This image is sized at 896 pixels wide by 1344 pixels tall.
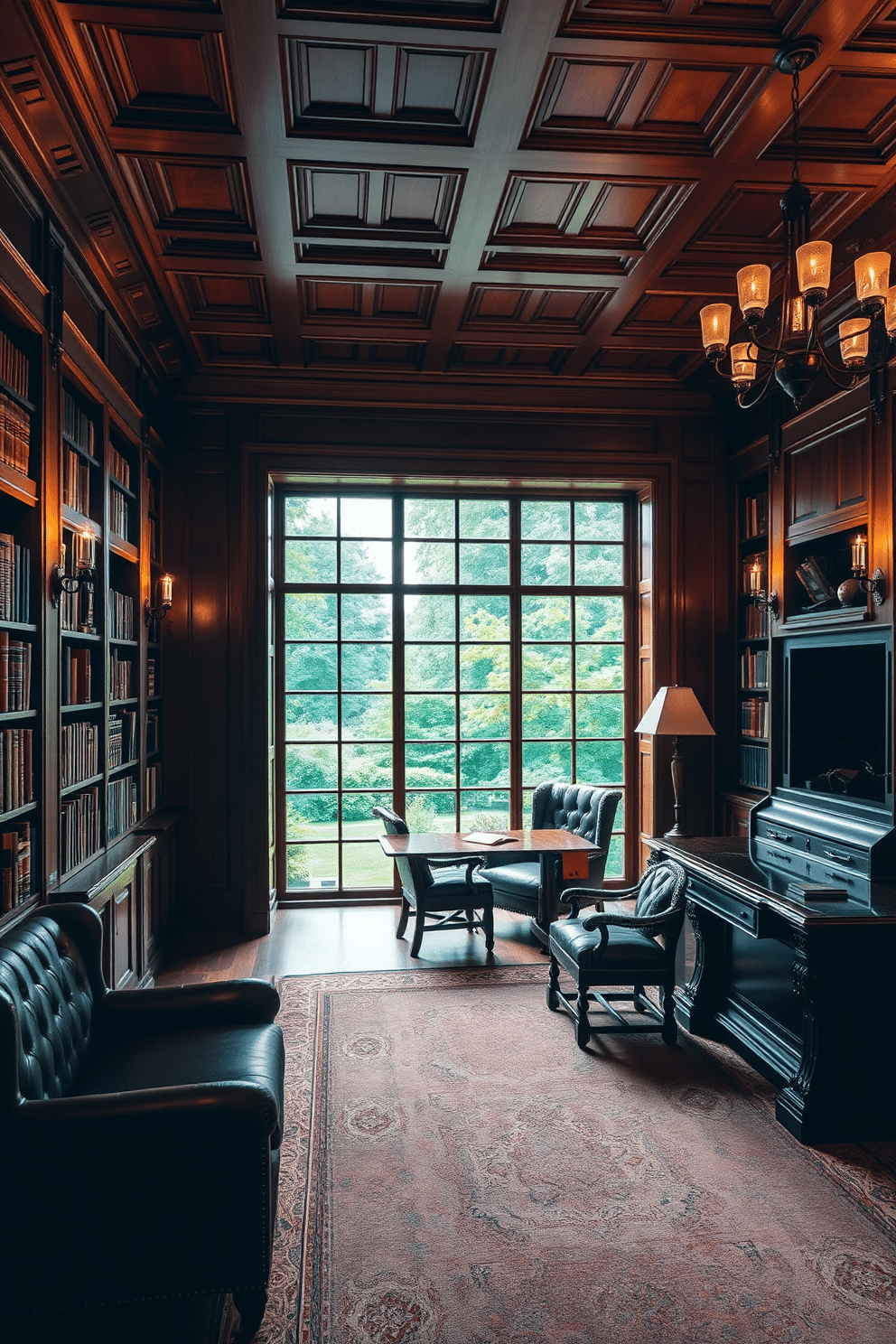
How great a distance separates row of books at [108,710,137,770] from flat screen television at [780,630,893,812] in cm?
372

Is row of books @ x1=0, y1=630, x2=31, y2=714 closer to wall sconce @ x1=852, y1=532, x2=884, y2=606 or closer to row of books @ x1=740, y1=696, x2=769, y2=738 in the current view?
wall sconce @ x1=852, y1=532, x2=884, y2=606

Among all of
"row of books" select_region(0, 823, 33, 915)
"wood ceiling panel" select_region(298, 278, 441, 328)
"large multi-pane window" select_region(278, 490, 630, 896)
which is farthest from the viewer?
"large multi-pane window" select_region(278, 490, 630, 896)

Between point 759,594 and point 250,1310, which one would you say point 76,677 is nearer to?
point 250,1310

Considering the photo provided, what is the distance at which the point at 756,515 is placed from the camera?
19.9ft

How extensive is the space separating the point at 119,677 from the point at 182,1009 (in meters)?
2.32

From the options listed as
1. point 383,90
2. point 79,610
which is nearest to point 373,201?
point 383,90

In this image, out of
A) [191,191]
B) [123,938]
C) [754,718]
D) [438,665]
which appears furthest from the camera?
[438,665]

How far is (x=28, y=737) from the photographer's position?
316 centimetres

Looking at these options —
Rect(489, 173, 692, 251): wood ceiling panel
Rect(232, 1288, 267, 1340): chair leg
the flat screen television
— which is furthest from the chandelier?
Rect(232, 1288, 267, 1340): chair leg

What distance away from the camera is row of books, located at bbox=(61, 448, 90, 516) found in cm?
372

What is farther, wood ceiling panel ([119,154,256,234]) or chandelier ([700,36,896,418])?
wood ceiling panel ([119,154,256,234])

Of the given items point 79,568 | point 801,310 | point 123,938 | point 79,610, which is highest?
point 801,310

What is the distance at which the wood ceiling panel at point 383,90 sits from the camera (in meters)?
3.01

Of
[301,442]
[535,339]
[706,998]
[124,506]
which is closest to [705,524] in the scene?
[535,339]
